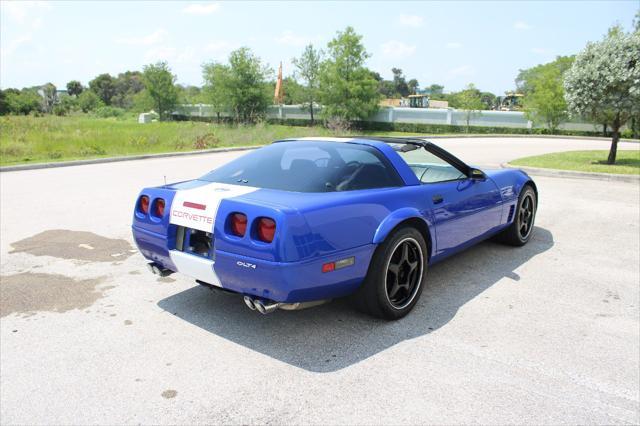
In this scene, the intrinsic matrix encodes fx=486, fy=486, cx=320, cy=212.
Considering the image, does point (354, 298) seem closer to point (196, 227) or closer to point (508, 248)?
point (196, 227)

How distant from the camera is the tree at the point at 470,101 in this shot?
41531 millimetres

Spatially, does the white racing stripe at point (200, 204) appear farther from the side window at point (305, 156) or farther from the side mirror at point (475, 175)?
the side mirror at point (475, 175)

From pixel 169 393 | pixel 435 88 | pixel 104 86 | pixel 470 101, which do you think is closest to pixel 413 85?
pixel 435 88

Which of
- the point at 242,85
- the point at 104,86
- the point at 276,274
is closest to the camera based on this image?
the point at 276,274

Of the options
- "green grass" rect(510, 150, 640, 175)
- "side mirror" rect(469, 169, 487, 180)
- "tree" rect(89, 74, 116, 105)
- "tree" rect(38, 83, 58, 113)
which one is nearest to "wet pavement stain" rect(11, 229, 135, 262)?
"side mirror" rect(469, 169, 487, 180)

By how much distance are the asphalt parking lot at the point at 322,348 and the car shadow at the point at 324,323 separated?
0.05ft

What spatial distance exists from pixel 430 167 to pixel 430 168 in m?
0.03

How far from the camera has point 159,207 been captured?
3.52 m

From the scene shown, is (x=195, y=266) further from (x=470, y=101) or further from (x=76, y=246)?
(x=470, y=101)

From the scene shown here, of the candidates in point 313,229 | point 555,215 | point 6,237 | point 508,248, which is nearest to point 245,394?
point 313,229

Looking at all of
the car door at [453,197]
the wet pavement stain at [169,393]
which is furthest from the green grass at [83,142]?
the wet pavement stain at [169,393]

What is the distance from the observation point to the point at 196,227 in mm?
3178

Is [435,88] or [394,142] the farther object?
[435,88]

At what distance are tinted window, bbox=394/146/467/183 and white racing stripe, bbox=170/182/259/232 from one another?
1.66m
